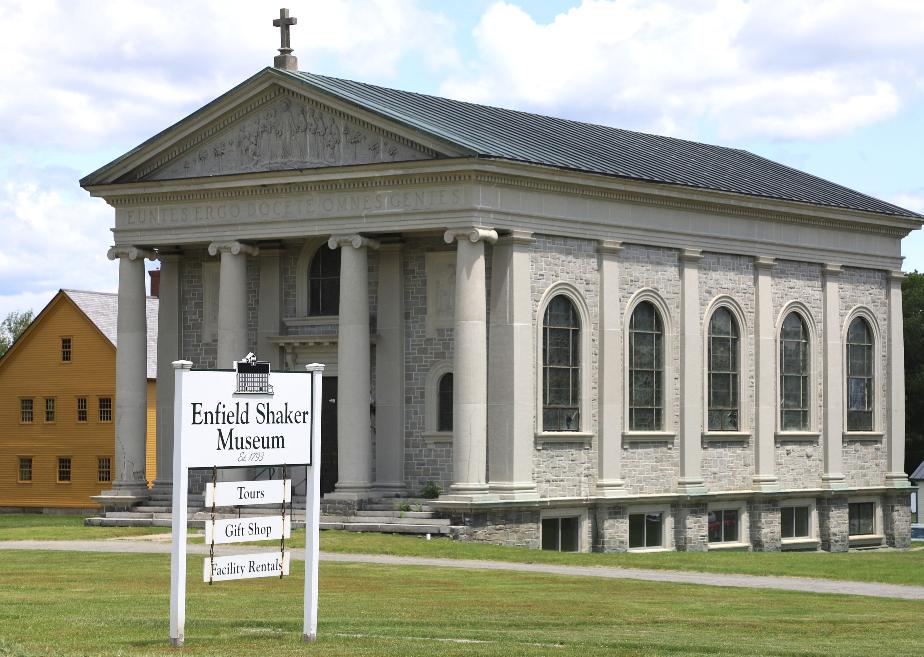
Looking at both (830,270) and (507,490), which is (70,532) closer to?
(507,490)

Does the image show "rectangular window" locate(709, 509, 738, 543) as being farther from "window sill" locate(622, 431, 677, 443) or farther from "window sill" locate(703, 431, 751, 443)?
"window sill" locate(622, 431, 677, 443)

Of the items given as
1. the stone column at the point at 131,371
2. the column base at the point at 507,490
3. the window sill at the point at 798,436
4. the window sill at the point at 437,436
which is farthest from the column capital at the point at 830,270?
the stone column at the point at 131,371

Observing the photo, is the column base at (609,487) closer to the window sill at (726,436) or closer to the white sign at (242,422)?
the window sill at (726,436)

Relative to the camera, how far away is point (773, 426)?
4994 centimetres

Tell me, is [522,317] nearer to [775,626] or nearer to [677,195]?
[677,195]

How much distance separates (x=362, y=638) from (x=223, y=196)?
84.7 ft

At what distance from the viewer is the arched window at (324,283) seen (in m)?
46.0

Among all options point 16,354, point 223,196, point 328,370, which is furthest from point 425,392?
point 16,354

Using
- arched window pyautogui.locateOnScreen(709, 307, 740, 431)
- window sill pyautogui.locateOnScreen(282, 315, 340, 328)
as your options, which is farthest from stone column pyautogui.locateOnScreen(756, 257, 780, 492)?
window sill pyautogui.locateOnScreen(282, 315, 340, 328)

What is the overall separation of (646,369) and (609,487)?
3.39m

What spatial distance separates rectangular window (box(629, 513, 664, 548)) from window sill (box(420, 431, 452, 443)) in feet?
17.4

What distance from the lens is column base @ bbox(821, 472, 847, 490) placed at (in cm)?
5184

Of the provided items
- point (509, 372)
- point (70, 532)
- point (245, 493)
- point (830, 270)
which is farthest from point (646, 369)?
point (245, 493)

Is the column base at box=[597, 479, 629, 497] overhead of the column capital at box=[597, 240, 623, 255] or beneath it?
beneath
